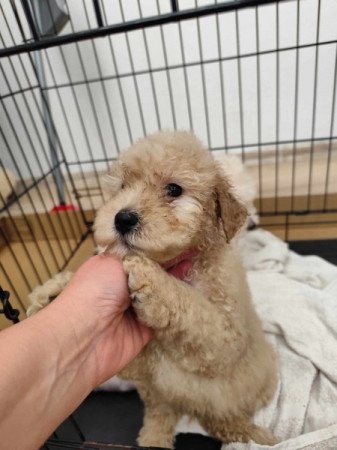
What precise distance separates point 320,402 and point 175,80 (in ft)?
7.20

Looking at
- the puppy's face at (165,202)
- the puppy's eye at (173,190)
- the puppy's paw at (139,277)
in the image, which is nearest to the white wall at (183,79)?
the puppy's face at (165,202)

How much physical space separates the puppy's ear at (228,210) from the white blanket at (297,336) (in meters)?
0.74

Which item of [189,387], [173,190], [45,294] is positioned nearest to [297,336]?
[189,387]

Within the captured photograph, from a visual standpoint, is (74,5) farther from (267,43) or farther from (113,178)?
(113,178)

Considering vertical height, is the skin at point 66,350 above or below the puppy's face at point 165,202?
below

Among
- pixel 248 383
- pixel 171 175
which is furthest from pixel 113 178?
pixel 248 383

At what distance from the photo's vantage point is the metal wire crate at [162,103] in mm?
2338

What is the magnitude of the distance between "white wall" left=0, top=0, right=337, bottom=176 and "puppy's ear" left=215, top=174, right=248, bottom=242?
5.13ft

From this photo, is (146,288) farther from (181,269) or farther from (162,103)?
(162,103)

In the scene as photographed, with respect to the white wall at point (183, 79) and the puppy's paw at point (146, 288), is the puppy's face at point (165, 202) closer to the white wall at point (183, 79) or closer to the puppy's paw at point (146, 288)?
the puppy's paw at point (146, 288)

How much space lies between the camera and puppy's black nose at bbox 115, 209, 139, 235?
92 cm

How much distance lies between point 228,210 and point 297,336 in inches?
33.0

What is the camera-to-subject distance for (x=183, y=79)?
2654 mm

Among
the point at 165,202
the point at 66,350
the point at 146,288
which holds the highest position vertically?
the point at 165,202
